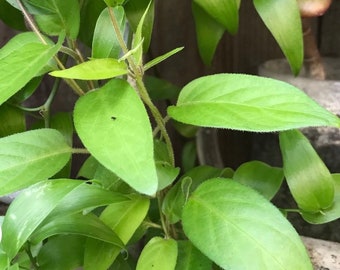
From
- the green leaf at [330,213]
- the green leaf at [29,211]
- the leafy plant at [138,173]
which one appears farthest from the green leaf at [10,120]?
the green leaf at [330,213]

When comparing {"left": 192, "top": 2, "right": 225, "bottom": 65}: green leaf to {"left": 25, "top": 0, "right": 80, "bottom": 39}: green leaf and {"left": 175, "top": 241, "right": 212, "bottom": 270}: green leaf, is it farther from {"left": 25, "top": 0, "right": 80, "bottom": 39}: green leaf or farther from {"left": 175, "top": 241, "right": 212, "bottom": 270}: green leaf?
{"left": 175, "top": 241, "right": 212, "bottom": 270}: green leaf

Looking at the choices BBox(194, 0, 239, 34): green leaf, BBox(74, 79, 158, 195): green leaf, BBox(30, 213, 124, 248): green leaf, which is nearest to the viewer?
BBox(74, 79, 158, 195): green leaf

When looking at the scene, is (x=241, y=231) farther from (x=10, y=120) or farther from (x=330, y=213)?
(x=10, y=120)

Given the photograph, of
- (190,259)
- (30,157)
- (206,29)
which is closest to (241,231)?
(190,259)

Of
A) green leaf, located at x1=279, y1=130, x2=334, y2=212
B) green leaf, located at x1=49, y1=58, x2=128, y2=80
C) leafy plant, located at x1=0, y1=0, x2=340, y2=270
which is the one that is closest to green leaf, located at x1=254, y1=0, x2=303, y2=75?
leafy plant, located at x1=0, y1=0, x2=340, y2=270

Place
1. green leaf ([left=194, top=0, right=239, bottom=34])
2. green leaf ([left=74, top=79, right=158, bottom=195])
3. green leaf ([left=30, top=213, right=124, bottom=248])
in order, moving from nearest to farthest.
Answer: green leaf ([left=74, top=79, right=158, bottom=195]) < green leaf ([left=30, top=213, right=124, bottom=248]) < green leaf ([left=194, top=0, right=239, bottom=34])

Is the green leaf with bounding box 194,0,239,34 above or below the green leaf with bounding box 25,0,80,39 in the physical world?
below
